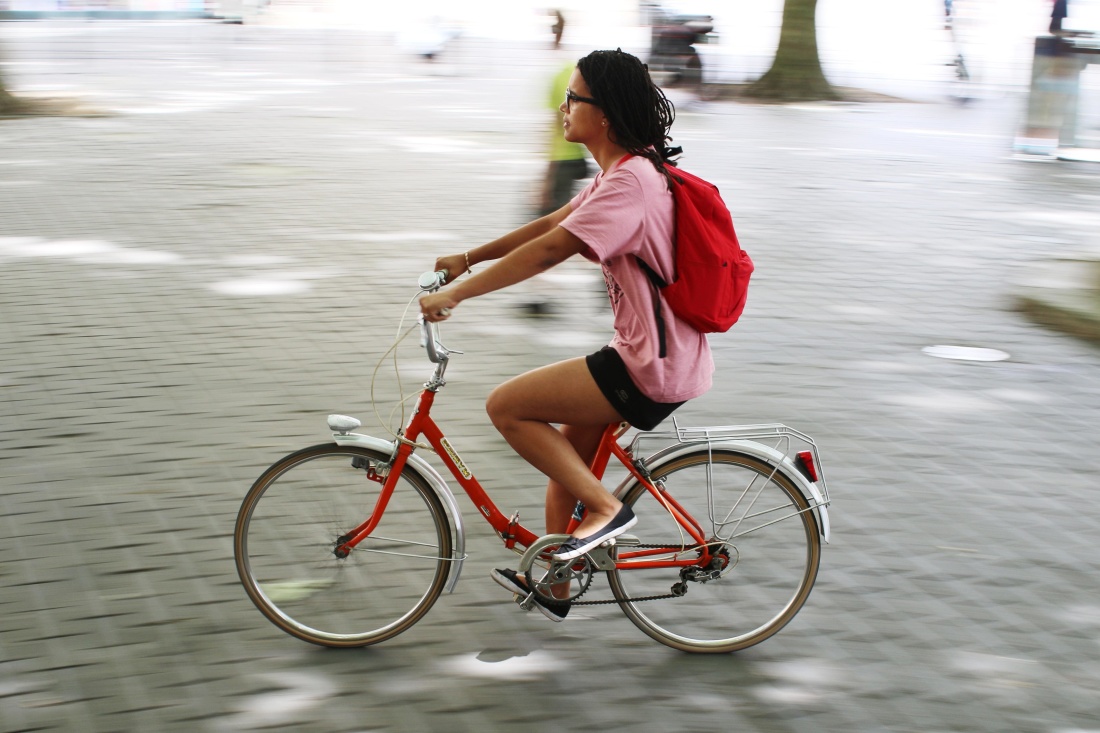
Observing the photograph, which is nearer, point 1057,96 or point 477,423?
point 477,423

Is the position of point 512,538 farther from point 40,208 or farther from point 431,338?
point 40,208

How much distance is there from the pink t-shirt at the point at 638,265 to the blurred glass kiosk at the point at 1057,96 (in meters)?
12.8

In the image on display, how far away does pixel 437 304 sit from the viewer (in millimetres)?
3383

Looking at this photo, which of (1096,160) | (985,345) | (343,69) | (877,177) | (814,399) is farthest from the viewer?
(343,69)

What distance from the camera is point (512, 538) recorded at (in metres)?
3.87

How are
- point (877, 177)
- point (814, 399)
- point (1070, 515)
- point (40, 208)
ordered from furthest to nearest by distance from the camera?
1. point (877, 177)
2. point (40, 208)
3. point (814, 399)
4. point (1070, 515)

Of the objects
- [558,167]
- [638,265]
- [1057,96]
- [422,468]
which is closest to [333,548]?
[422,468]

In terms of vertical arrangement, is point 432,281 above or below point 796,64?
above

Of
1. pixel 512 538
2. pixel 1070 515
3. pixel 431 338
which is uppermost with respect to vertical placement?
pixel 431 338

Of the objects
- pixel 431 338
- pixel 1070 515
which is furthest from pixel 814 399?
pixel 431 338

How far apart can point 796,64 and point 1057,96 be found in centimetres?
610

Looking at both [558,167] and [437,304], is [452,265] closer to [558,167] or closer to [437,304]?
[437,304]

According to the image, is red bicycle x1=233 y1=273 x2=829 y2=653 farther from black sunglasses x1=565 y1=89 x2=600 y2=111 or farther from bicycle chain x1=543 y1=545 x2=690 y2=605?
black sunglasses x1=565 y1=89 x2=600 y2=111

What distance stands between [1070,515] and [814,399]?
5.12 feet
